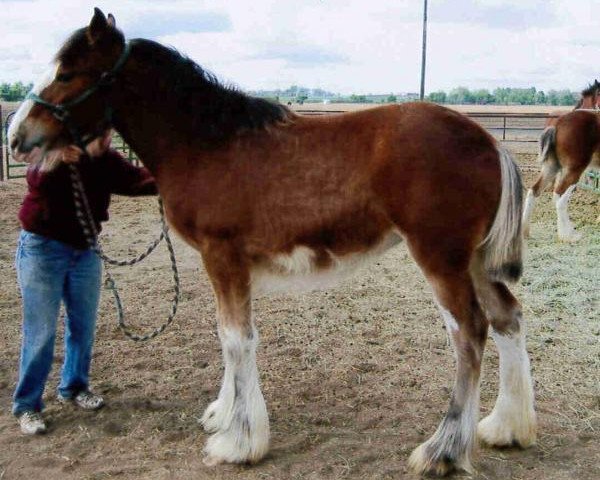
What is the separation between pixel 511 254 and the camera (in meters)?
3.41

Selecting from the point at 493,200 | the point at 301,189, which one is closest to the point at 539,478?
the point at 493,200

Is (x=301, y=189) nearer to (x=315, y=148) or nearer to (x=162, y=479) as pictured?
(x=315, y=148)

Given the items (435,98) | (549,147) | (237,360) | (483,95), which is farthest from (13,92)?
(483,95)

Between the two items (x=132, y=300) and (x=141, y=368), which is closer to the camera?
(x=141, y=368)

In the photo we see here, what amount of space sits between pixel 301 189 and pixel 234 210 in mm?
372

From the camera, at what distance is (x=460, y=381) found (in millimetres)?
3354

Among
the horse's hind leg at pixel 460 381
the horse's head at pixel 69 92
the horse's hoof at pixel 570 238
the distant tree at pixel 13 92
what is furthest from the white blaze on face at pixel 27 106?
the distant tree at pixel 13 92

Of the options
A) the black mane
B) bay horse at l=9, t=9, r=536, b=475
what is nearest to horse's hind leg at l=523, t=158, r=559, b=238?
bay horse at l=9, t=9, r=536, b=475

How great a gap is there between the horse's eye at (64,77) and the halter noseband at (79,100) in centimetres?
10

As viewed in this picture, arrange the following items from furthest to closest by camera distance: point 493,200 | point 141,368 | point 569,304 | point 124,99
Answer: point 569,304
point 141,368
point 124,99
point 493,200

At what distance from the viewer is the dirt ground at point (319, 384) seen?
3.52 metres

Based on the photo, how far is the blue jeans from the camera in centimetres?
381

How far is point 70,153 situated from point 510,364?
105 inches

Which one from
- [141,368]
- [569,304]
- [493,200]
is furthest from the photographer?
[569,304]
